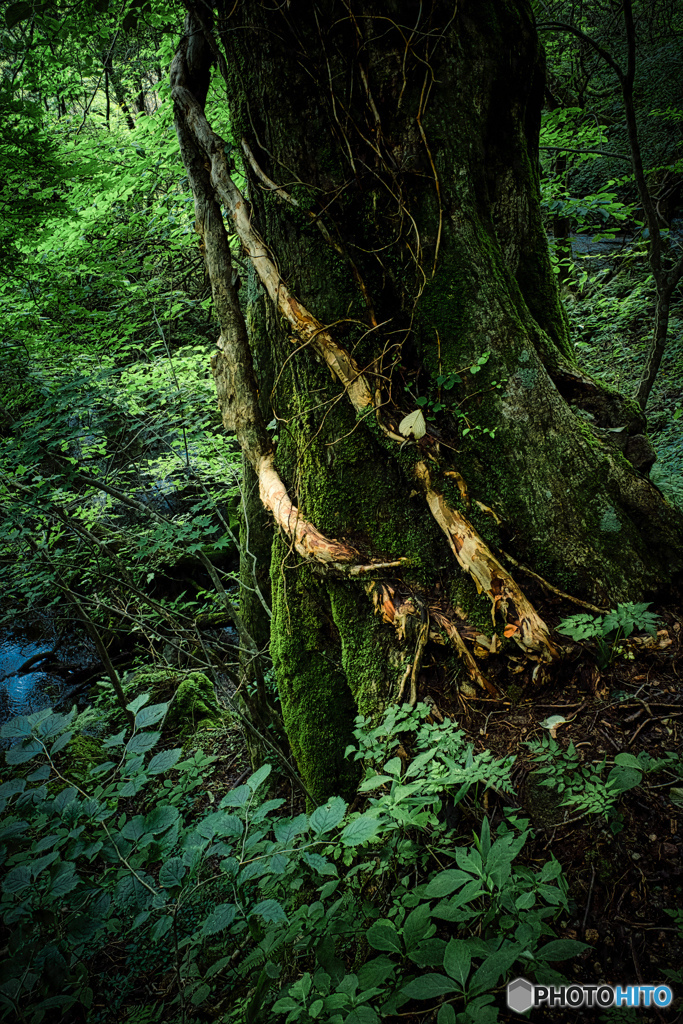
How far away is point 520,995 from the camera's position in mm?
1288

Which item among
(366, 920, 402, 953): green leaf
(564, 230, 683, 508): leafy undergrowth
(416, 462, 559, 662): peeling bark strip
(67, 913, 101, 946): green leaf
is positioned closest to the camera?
(67, 913, 101, 946): green leaf

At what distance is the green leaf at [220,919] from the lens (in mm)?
1101

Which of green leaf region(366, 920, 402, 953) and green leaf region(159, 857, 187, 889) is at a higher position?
green leaf region(159, 857, 187, 889)

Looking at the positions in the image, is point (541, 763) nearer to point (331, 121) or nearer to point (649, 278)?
point (331, 121)

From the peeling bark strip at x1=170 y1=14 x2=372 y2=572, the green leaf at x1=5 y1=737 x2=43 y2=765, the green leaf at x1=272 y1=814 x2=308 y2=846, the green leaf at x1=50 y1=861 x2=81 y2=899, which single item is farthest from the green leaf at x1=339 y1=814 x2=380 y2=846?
the peeling bark strip at x1=170 y1=14 x2=372 y2=572

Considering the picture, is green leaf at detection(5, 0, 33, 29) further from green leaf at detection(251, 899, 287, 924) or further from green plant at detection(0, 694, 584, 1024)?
green leaf at detection(251, 899, 287, 924)

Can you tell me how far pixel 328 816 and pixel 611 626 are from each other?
140 centimetres

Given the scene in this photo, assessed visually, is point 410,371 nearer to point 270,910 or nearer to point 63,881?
point 270,910

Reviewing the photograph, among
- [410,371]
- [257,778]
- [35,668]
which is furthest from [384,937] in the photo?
[35,668]

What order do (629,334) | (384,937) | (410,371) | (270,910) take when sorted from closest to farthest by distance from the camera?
(270,910) → (384,937) → (410,371) → (629,334)

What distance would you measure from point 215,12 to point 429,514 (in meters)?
3.22

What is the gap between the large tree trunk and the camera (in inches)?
90.4

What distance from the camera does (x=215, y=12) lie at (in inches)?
111

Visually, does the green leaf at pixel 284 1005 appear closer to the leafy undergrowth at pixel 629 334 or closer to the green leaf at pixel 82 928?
the green leaf at pixel 82 928
